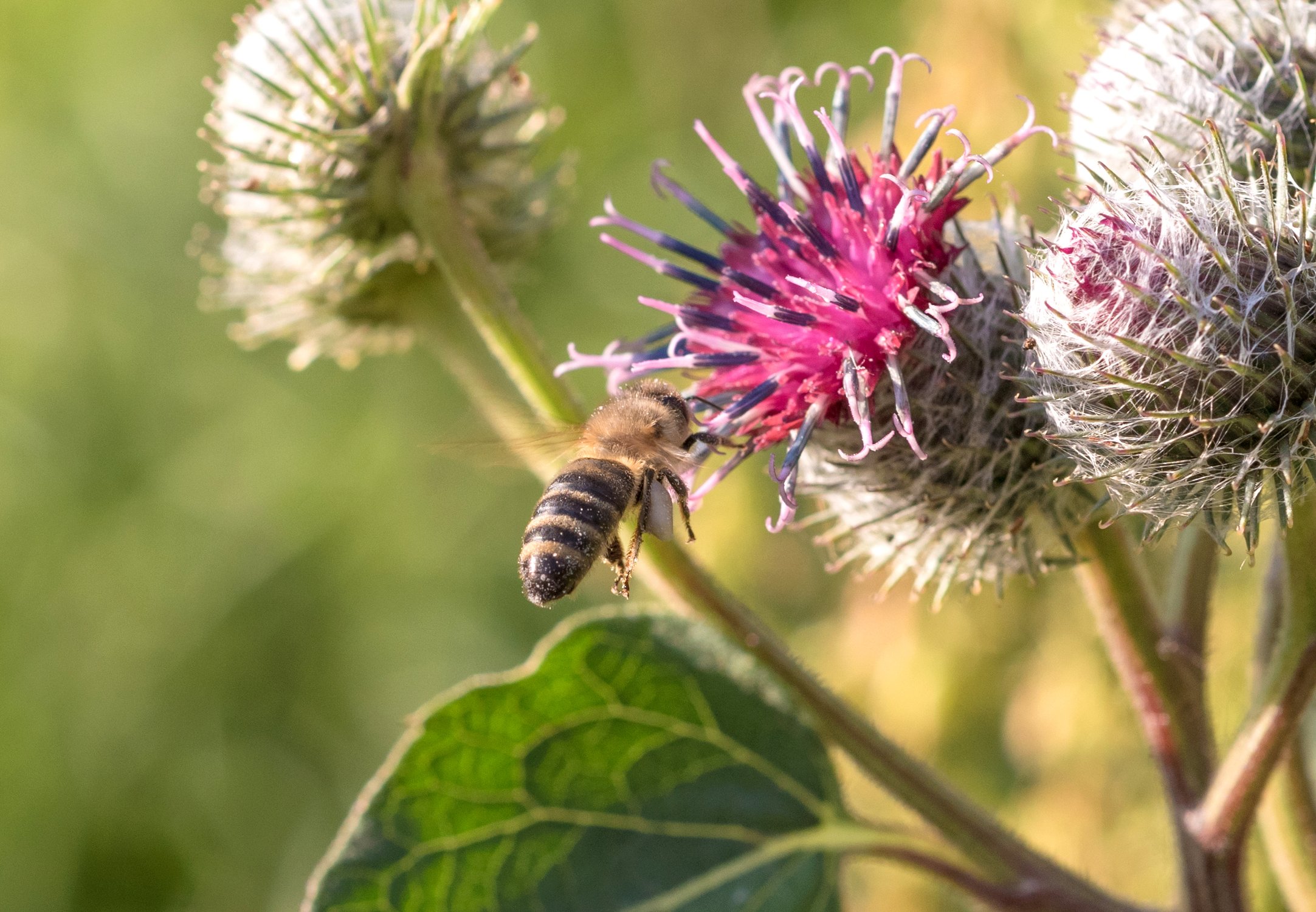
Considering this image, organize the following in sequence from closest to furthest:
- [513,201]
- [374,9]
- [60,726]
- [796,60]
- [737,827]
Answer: [737,827], [374,9], [513,201], [60,726], [796,60]

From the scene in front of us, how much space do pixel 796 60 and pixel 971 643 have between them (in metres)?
2.98

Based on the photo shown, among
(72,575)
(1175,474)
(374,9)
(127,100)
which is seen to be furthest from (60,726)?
(1175,474)

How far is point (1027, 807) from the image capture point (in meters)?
3.81

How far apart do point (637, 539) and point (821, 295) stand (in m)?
0.62

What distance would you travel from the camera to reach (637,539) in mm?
2605

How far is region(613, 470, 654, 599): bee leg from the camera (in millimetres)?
2605

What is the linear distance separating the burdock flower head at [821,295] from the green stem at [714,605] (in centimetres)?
27

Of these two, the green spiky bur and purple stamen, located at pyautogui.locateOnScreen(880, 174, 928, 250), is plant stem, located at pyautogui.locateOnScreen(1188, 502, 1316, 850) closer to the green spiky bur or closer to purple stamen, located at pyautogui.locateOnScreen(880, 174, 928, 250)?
the green spiky bur

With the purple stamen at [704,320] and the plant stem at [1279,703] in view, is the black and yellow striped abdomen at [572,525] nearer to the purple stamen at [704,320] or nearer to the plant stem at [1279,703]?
the purple stamen at [704,320]

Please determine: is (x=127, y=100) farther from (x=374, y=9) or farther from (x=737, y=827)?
(x=737, y=827)

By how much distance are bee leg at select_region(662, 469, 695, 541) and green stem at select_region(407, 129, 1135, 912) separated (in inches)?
4.7

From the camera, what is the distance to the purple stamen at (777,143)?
264cm

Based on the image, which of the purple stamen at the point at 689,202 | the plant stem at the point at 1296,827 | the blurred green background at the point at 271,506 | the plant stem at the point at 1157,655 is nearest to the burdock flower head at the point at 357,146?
the purple stamen at the point at 689,202

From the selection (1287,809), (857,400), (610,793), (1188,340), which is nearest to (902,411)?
(857,400)
